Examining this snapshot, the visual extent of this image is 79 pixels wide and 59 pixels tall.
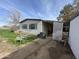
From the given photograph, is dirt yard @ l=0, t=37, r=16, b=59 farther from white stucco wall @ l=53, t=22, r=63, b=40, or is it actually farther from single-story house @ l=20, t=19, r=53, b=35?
single-story house @ l=20, t=19, r=53, b=35

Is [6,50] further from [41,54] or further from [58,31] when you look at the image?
[58,31]

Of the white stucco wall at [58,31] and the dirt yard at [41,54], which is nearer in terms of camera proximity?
the dirt yard at [41,54]

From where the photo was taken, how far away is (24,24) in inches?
824

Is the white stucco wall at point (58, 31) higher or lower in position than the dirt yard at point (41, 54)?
higher

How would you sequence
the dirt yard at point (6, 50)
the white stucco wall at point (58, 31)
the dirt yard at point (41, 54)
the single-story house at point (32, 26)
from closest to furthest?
the dirt yard at point (41, 54) < the dirt yard at point (6, 50) < the white stucco wall at point (58, 31) < the single-story house at point (32, 26)

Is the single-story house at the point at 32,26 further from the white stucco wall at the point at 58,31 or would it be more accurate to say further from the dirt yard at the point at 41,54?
the dirt yard at the point at 41,54

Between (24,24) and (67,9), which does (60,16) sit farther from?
(24,24)

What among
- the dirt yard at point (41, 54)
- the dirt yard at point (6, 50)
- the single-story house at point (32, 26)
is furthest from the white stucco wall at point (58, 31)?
the dirt yard at point (6, 50)

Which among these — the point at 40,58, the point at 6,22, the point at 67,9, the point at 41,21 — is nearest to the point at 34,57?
the point at 40,58

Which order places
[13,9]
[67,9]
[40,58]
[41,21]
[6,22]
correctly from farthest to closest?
[6,22] → [13,9] → [67,9] → [41,21] → [40,58]

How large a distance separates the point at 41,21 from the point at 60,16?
31.8ft

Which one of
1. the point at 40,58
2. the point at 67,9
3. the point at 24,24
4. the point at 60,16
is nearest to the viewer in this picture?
the point at 40,58

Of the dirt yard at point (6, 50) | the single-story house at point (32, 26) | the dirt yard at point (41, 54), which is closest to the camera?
the dirt yard at point (41, 54)

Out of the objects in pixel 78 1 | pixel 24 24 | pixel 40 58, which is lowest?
pixel 40 58
